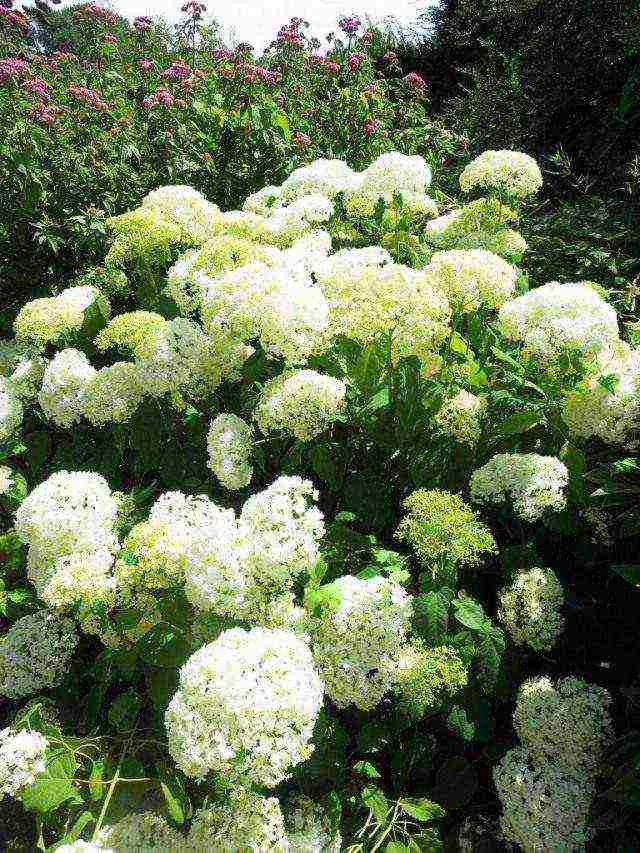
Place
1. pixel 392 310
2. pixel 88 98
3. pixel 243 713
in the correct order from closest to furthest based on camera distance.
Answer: pixel 243 713, pixel 392 310, pixel 88 98

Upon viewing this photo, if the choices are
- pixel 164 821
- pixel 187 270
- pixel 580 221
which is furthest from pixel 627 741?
pixel 580 221

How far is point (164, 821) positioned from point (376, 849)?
562mm

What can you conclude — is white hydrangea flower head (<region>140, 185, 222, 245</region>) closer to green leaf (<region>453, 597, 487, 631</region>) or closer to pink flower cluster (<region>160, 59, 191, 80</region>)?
green leaf (<region>453, 597, 487, 631</region>)

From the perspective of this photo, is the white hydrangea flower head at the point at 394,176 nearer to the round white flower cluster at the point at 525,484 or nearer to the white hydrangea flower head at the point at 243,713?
the round white flower cluster at the point at 525,484

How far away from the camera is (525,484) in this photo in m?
1.94

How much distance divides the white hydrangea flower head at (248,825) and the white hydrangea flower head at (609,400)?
4.29 ft

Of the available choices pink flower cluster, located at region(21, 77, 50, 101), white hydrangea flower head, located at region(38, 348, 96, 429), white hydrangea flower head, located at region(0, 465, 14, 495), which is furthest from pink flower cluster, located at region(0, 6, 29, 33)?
white hydrangea flower head, located at region(0, 465, 14, 495)

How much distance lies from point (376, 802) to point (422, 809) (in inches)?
4.7

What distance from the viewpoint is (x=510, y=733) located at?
2.02 m

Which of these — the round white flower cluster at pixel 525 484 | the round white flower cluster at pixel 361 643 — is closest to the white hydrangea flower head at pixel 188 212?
the round white flower cluster at pixel 525 484

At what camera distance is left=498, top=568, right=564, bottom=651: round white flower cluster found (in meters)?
1.91

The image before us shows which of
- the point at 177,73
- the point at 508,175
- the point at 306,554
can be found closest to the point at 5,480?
the point at 306,554

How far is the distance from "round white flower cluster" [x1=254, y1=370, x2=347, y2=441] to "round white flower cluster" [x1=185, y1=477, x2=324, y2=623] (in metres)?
0.28

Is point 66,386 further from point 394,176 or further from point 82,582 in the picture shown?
point 394,176
